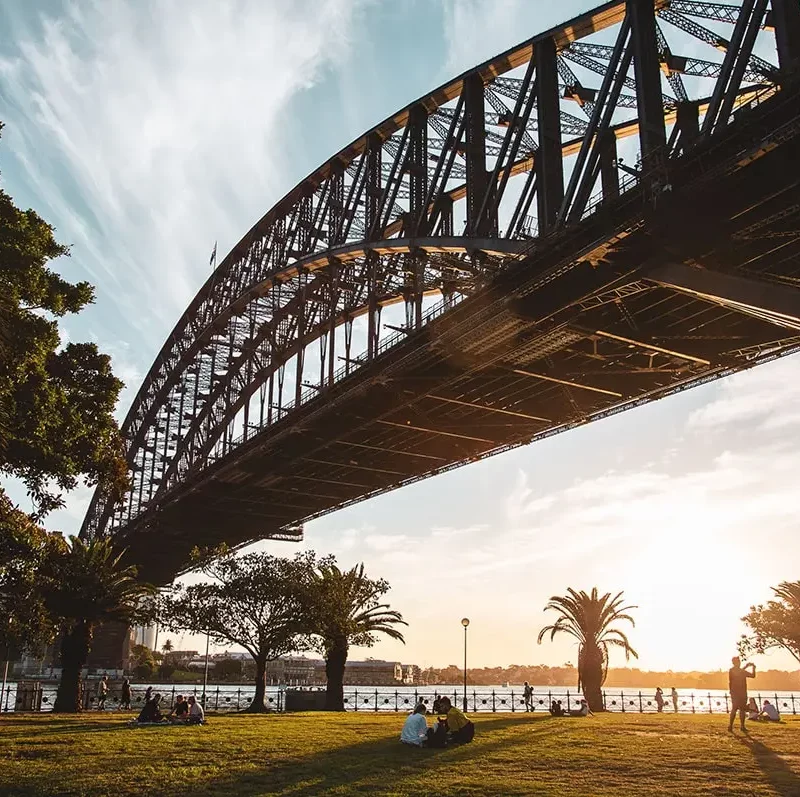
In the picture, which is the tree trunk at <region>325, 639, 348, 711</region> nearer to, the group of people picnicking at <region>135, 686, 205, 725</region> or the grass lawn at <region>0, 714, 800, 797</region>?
the group of people picnicking at <region>135, 686, 205, 725</region>

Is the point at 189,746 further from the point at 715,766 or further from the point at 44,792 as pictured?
the point at 715,766

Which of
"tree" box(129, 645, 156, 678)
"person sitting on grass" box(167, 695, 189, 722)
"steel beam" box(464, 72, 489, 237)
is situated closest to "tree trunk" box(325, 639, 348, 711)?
"person sitting on grass" box(167, 695, 189, 722)

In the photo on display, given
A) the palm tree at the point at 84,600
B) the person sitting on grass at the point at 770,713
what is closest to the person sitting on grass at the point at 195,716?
the palm tree at the point at 84,600

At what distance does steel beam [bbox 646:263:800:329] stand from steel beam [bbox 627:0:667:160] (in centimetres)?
327

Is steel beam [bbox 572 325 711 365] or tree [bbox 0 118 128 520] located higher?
steel beam [bbox 572 325 711 365]

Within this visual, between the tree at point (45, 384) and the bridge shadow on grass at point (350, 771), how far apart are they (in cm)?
869

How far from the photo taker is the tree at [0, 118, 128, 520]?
17922 mm

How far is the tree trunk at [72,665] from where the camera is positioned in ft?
116

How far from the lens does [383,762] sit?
51.7ft

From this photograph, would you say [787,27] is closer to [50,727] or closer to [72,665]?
[50,727]

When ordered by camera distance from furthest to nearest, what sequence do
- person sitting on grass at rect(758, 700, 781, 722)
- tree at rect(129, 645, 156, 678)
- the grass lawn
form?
tree at rect(129, 645, 156, 678) → person sitting on grass at rect(758, 700, 781, 722) → the grass lawn

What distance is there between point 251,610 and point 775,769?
30.6 m

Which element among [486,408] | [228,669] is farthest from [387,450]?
[228,669]

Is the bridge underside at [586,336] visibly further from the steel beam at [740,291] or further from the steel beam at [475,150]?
the steel beam at [475,150]
